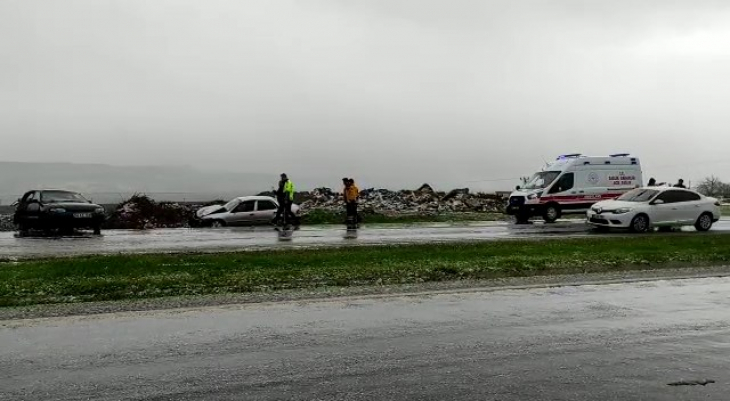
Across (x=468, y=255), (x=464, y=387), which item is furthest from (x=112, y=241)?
(x=464, y=387)

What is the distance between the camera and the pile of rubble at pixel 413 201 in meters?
38.8

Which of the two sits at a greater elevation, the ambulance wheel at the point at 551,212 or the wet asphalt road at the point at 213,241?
the ambulance wheel at the point at 551,212

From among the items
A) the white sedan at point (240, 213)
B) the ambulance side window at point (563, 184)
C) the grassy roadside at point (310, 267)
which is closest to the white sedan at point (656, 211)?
the ambulance side window at point (563, 184)

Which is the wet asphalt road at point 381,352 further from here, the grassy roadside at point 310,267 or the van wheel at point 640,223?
the van wheel at point 640,223

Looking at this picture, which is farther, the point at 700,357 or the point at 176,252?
the point at 176,252

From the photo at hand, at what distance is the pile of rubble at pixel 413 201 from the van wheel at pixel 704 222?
16.2m

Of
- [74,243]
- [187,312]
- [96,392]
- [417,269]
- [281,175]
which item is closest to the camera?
[96,392]

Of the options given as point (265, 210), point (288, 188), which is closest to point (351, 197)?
point (288, 188)

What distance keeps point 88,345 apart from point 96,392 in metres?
1.50

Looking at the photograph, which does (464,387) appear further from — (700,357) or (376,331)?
(700,357)

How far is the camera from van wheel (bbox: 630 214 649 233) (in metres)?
21.7

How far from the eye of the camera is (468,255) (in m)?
13.8

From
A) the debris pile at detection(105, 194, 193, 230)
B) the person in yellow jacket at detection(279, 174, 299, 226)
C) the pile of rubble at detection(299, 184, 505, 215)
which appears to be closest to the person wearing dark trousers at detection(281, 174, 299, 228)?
the person in yellow jacket at detection(279, 174, 299, 226)

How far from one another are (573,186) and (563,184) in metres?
0.48
